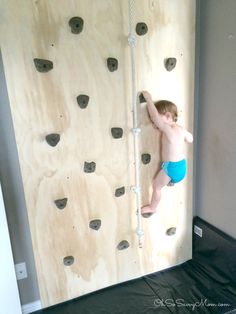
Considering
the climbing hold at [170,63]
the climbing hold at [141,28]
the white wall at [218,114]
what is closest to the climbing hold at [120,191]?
the white wall at [218,114]

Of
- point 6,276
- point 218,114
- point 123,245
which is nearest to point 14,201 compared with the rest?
point 6,276

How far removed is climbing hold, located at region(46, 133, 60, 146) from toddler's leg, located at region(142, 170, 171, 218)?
60cm

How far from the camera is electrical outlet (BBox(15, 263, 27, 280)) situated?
1497 millimetres

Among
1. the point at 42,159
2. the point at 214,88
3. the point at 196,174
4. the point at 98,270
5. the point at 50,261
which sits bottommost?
the point at 98,270

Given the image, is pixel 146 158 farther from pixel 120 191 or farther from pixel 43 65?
pixel 43 65

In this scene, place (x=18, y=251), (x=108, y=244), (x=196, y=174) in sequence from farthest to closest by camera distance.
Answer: (x=196, y=174) < (x=108, y=244) < (x=18, y=251)

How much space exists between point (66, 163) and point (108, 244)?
0.55 meters

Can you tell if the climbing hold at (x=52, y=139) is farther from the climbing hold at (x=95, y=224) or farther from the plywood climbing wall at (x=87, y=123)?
the climbing hold at (x=95, y=224)

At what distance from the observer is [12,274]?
140cm

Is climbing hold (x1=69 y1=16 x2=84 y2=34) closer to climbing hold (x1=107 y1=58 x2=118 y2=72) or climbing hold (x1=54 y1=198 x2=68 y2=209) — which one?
climbing hold (x1=107 y1=58 x2=118 y2=72)

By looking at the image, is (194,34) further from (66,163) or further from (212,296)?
(212,296)

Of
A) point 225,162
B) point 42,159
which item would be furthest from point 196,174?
point 42,159

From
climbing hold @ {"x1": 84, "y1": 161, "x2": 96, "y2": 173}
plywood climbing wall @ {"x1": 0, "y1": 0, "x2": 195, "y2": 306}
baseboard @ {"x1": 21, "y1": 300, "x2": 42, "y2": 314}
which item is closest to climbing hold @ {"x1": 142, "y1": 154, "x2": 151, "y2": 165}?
plywood climbing wall @ {"x1": 0, "y1": 0, "x2": 195, "y2": 306}

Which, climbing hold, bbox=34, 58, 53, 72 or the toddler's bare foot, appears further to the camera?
the toddler's bare foot
